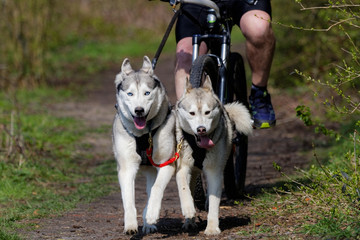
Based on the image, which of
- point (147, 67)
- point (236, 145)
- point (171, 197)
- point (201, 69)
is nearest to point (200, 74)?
point (201, 69)

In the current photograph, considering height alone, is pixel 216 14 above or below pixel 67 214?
above

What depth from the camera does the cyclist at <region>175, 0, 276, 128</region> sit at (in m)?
4.60

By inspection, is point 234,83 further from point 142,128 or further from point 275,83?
point 275,83

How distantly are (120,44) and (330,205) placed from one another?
17.9m

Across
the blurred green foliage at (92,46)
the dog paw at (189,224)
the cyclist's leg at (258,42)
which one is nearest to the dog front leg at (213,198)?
the dog paw at (189,224)

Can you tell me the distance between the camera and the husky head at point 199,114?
12.8 ft

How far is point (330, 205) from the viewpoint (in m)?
3.89

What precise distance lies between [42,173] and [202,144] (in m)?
2.87

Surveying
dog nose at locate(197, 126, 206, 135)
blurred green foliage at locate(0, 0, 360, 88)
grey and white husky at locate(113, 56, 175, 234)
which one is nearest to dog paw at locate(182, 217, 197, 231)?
grey and white husky at locate(113, 56, 175, 234)

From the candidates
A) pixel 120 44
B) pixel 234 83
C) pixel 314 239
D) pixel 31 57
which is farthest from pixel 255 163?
pixel 120 44

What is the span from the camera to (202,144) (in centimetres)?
392

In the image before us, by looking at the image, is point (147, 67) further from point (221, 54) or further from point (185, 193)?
point (185, 193)

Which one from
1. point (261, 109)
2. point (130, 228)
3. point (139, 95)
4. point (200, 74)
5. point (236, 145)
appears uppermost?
point (200, 74)

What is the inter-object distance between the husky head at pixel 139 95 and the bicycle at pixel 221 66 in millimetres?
192
